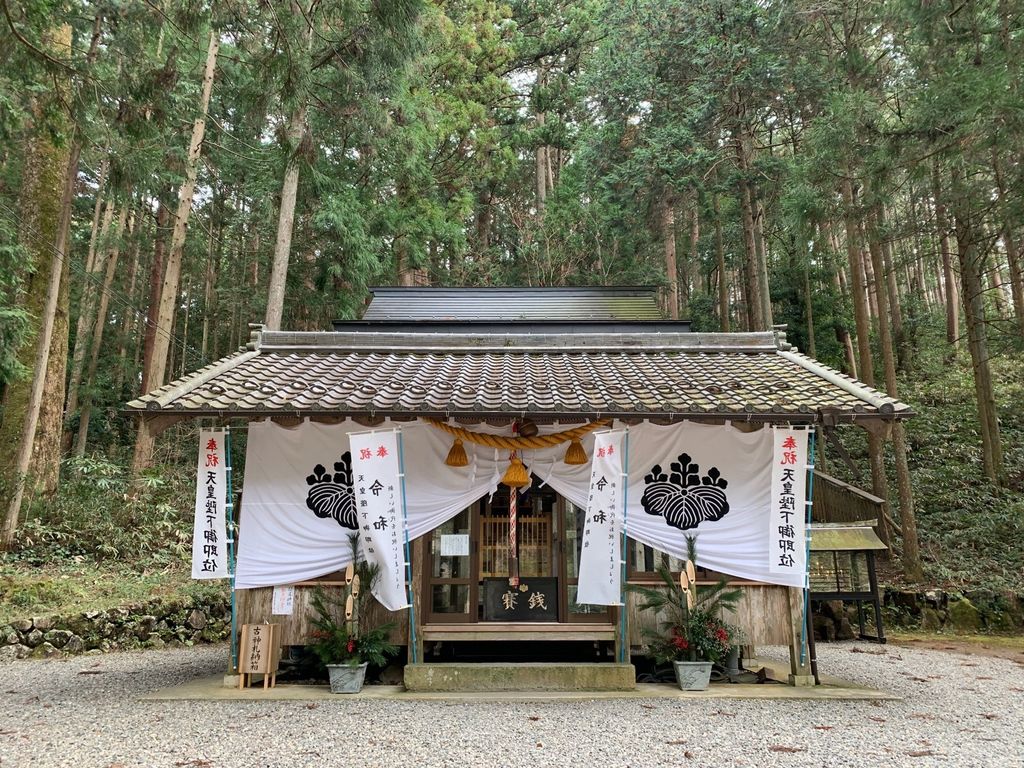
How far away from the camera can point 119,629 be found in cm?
826

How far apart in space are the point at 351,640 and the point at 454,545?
1320mm

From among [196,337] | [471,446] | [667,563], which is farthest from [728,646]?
[196,337]

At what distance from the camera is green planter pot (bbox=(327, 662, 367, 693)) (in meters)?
5.61

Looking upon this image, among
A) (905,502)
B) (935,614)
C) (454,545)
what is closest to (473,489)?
(454,545)

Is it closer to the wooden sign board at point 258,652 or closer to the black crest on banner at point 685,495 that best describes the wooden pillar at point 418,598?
the wooden sign board at point 258,652

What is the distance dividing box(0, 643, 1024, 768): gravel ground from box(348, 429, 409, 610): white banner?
0.99 m

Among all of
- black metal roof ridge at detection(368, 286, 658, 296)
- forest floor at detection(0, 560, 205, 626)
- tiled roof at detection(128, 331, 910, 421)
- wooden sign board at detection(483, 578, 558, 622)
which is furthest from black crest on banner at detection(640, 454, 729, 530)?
forest floor at detection(0, 560, 205, 626)

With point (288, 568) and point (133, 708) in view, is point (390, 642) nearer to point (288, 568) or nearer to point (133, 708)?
point (288, 568)

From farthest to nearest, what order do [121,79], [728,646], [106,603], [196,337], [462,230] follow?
[196,337] → [462,230] → [106,603] → [728,646] → [121,79]

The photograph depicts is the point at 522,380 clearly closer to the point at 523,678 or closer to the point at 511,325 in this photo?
the point at 523,678

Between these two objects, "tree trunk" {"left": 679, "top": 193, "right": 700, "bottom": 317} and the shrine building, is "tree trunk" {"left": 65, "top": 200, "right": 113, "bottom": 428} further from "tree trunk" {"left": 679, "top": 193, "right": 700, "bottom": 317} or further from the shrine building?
"tree trunk" {"left": 679, "top": 193, "right": 700, "bottom": 317}

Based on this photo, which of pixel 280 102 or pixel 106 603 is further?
pixel 106 603

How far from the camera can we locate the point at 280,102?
204 inches

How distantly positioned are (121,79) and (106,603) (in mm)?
7077
